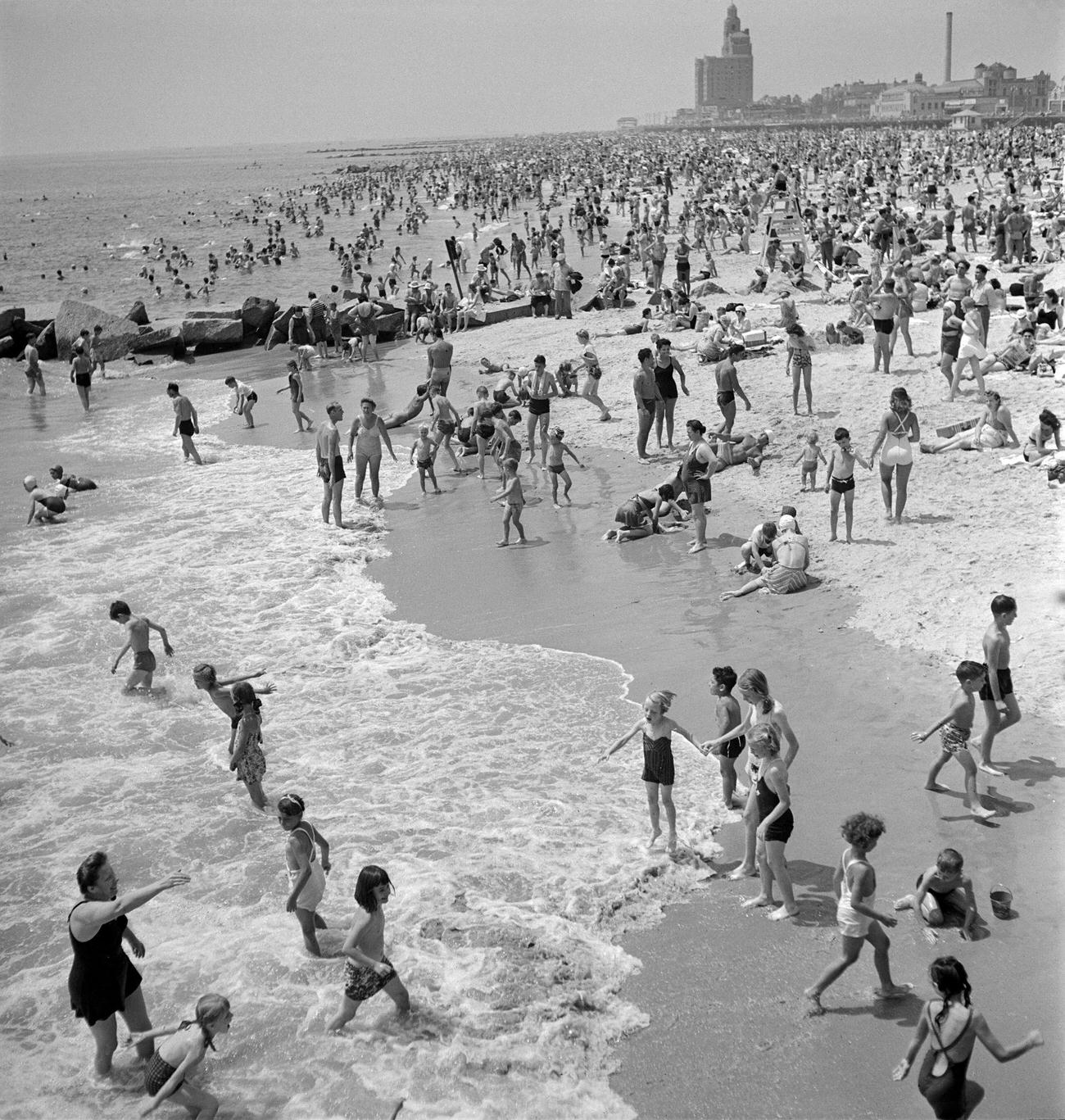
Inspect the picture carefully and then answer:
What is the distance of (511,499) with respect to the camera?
12695 mm

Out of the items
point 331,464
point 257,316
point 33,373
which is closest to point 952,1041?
point 331,464

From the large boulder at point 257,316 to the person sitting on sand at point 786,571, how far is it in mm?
21561

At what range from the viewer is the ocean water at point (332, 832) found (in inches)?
222

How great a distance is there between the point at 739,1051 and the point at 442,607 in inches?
263

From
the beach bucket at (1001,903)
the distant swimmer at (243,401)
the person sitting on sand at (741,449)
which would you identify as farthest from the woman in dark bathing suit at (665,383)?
the beach bucket at (1001,903)

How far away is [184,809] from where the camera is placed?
821 cm

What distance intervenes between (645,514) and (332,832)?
6.18 metres

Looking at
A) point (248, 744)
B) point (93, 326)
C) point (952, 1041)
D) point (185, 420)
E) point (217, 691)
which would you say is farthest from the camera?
point (93, 326)

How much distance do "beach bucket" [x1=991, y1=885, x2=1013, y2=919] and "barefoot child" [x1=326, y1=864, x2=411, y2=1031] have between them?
10.4ft

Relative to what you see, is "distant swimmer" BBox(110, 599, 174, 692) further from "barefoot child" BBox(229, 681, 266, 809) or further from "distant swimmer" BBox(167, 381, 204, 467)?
"distant swimmer" BBox(167, 381, 204, 467)

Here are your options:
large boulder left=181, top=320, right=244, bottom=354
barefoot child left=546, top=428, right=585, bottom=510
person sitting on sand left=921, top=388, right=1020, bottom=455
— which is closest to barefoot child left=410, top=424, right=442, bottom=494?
barefoot child left=546, top=428, right=585, bottom=510

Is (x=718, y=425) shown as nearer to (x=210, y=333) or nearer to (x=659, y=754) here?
(x=659, y=754)

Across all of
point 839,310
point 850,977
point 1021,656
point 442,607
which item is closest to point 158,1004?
point 850,977

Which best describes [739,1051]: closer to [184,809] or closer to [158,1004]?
A: [158,1004]
